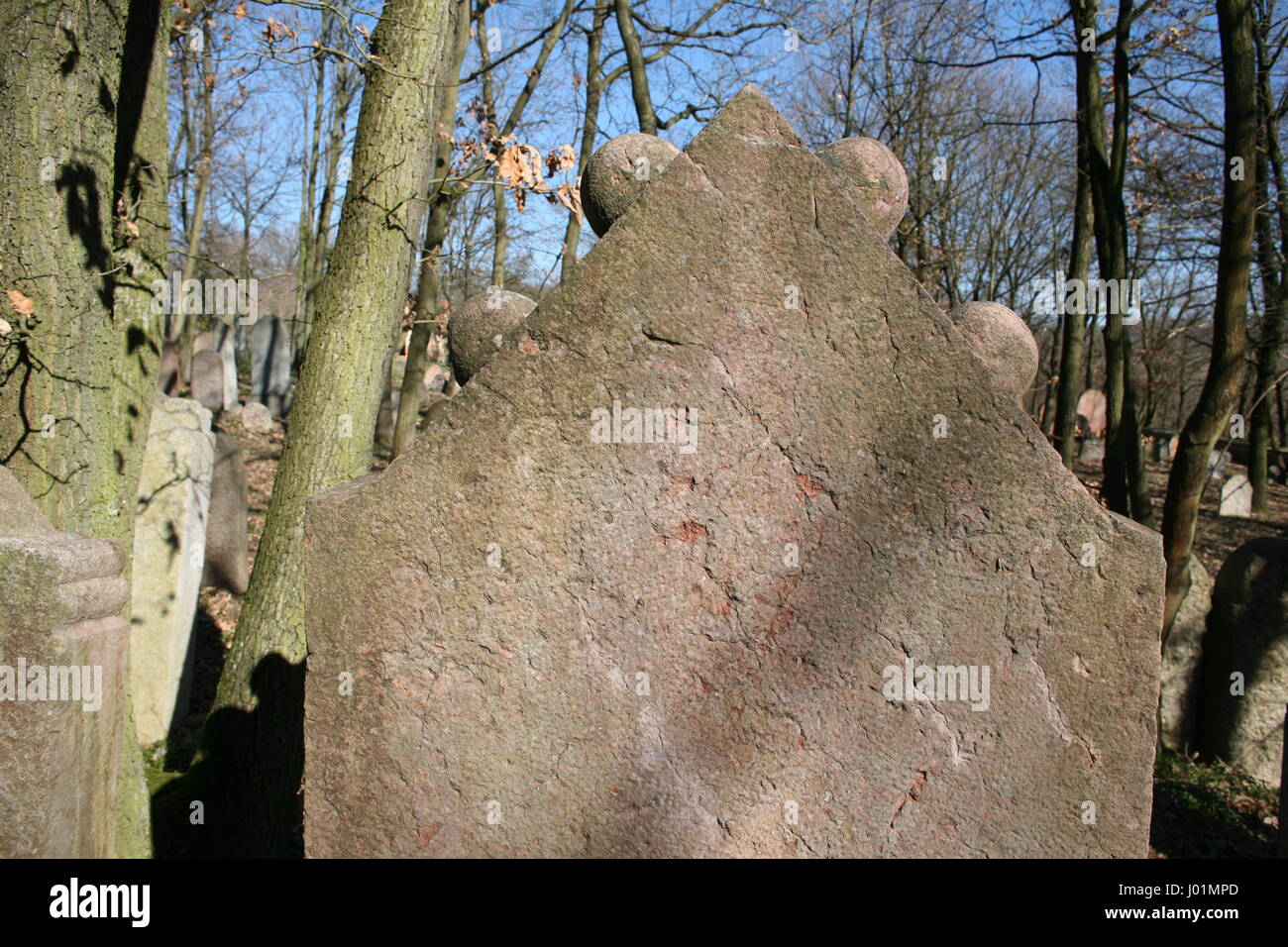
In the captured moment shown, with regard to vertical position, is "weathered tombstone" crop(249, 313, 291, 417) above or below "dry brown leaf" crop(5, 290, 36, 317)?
above

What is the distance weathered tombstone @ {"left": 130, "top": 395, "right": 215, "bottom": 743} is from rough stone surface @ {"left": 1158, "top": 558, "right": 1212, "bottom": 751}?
21.6ft

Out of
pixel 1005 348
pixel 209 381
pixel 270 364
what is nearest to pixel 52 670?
pixel 1005 348

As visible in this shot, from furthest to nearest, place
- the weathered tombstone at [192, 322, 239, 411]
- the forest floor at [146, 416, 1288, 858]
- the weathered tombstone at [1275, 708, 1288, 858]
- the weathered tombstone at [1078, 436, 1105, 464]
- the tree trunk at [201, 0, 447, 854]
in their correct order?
1. the weathered tombstone at [1078, 436, 1105, 464]
2. the weathered tombstone at [192, 322, 239, 411]
3. the forest floor at [146, 416, 1288, 858]
4. the weathered tombstone at [1275, 708, 1288, 858]
5. the tree trunk at [201, 0, 447, 854]

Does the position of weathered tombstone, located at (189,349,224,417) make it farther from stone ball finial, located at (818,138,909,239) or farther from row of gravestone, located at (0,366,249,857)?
stone ball finial, located at (818,138,909,239)

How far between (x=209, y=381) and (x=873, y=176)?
1560 cm

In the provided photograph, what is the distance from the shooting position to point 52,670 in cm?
218

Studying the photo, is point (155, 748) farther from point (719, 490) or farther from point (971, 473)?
point (971, 473)

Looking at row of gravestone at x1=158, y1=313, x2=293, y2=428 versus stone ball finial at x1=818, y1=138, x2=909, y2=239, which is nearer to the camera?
stone ball finial at x1=818, y1=138, x2=909, y2=239

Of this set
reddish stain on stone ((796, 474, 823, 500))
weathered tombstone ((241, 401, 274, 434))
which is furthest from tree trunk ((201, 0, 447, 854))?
weathered tombstone ((241, 401, 274, 434))

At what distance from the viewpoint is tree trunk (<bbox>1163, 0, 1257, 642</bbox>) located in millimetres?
5570

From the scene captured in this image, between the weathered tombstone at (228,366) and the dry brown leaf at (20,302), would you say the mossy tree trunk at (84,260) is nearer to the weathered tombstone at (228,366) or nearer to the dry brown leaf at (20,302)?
the dry brown leaf at (20,302)

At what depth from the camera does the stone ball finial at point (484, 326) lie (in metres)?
2.52

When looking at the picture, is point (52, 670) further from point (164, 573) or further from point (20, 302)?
point (164, 573)

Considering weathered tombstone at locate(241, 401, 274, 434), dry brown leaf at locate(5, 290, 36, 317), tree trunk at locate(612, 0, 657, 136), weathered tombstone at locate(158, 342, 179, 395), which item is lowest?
dry brown leaf at locate(5, 290, 36, 317)
